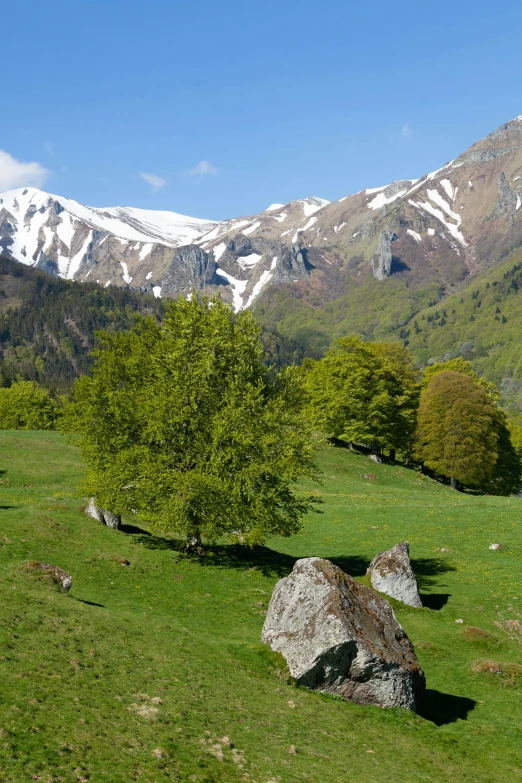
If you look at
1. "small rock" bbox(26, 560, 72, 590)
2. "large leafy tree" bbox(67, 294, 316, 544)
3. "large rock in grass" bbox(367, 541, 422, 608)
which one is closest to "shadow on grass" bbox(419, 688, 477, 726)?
"large rock in grass" bbox(367, 541, 422, 608)

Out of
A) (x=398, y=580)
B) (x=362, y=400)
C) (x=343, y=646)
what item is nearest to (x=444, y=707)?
(x=343, y=646)

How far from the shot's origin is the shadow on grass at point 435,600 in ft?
115

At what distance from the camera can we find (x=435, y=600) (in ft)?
118

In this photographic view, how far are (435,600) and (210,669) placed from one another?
61.1 feet

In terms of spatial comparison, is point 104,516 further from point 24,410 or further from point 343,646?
point 24,410

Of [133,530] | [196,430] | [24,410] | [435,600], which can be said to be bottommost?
[24,410]

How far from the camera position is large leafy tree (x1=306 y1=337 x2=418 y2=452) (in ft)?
295

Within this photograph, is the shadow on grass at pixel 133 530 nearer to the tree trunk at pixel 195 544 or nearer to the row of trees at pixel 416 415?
the tree trunk at pixel 195 544

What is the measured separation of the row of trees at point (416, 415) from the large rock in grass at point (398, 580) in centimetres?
5197

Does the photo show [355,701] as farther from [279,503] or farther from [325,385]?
[325,385]

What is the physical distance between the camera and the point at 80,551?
3553 centimetres

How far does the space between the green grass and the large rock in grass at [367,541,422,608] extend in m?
0.87

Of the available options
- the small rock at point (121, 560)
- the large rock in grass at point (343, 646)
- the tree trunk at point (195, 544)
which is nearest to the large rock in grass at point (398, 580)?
the large rock in grass at point (343, 646)

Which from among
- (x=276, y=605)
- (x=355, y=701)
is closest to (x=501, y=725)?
(x=355, y=701)
